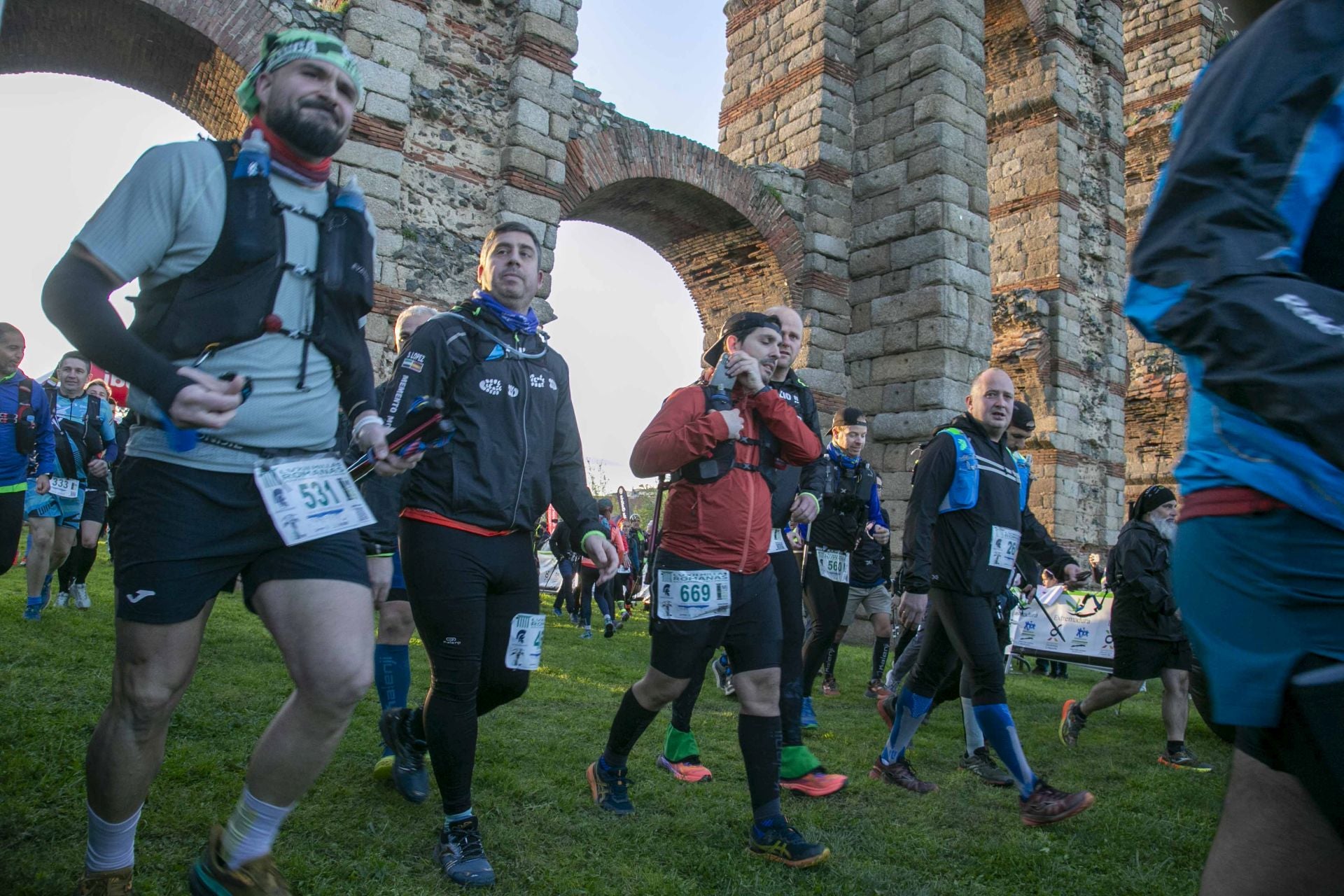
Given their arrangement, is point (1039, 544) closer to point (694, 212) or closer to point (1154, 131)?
point (694, 212)

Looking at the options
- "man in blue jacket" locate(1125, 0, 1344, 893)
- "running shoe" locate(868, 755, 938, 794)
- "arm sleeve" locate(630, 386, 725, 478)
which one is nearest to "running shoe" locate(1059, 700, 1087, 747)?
"running shoe" locate(868, 755, 938, 794)

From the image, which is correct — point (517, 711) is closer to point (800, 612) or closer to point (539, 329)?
point (800, 612)

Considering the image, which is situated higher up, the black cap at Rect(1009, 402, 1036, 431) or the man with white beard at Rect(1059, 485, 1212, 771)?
the black cap at Rect(1009, 402, 1036, 431)

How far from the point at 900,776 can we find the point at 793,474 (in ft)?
5.25

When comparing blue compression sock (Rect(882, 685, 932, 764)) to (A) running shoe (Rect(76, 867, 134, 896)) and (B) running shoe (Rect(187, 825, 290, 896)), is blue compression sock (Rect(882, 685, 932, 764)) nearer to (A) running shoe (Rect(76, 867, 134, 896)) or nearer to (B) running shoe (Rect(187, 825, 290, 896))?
(B) running shoe (Rect(187, 825, 290, 896))

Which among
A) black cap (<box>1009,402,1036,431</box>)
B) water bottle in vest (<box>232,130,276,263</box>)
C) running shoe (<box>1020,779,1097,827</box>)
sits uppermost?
black cap (<box>1009,402,1036,431</box>)

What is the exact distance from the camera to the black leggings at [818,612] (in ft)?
19.1

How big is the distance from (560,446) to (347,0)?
294 inches

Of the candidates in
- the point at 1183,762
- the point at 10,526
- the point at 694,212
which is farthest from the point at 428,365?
the point at 694,212

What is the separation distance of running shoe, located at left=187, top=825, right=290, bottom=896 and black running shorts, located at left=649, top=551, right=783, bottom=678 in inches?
64.6

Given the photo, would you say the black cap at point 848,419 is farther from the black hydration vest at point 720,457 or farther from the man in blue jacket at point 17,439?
the man in blue jacket at point 17,439

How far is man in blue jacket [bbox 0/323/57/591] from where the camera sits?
5.21 m

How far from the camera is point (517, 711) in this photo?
5316mm

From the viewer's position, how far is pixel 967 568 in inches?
164
